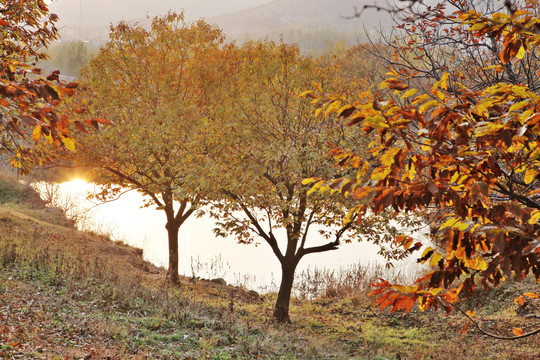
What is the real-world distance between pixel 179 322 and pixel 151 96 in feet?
24.1

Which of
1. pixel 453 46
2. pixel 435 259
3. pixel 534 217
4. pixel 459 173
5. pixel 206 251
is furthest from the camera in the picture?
pixel 206 251

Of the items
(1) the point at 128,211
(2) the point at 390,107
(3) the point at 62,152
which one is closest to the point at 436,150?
(2) the point at 390,107

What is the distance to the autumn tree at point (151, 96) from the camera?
12477 millimetres

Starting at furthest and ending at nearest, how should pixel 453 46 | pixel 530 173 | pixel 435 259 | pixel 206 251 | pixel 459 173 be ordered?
pixel 206 251
pixel 453 46
pixel 530 173
pixel 459 173
pixel 435 259

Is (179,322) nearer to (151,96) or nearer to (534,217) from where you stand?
(151,96)

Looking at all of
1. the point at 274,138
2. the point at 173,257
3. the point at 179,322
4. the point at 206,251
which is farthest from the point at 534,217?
the point at 206,251

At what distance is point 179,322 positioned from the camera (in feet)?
28.7

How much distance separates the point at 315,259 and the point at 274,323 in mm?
9275

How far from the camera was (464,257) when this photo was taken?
2.79 m

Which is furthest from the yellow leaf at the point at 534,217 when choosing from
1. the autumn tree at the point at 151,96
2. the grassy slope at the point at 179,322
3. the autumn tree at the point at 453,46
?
the autumn tree at the point at 151,96

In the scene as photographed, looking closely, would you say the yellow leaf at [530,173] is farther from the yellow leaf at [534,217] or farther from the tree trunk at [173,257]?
the tree trunk at [173,257]

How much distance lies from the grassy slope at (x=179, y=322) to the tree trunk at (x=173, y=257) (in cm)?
47

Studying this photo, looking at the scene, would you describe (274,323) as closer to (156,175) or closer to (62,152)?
(156,175)

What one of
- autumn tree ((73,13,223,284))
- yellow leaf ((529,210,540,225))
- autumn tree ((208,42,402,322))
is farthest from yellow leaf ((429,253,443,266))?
autumn tree ((73,13,223,284))
